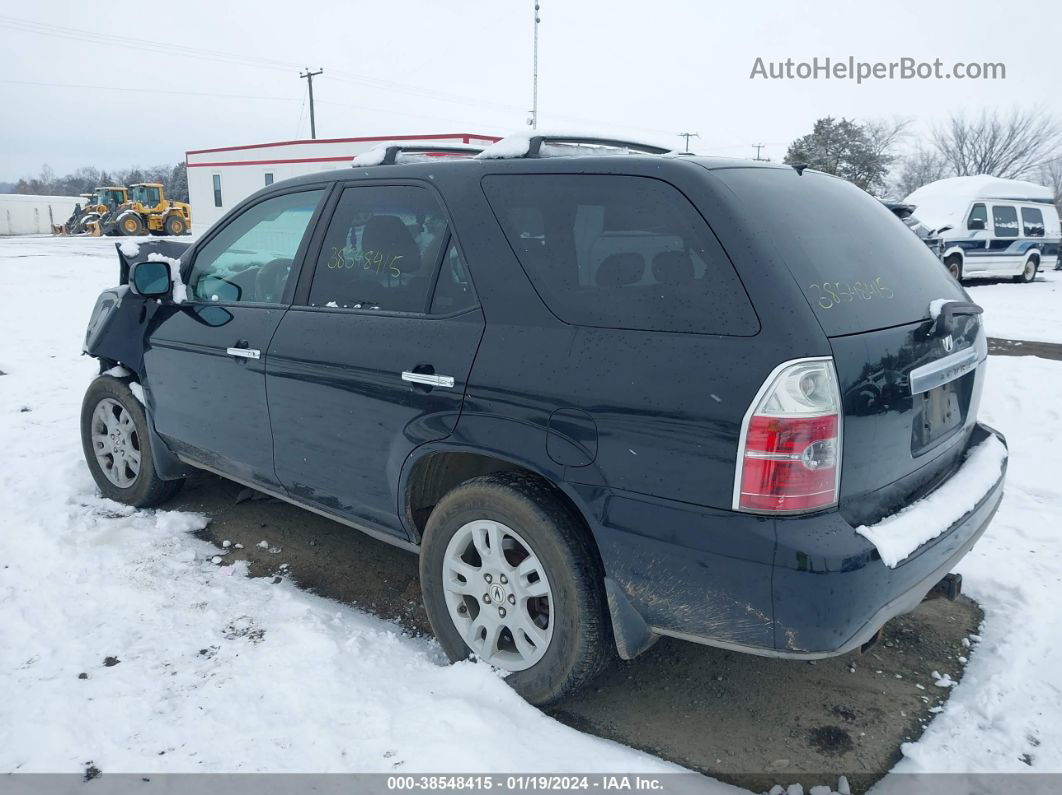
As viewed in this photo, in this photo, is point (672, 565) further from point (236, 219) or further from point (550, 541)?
point (236, 219)

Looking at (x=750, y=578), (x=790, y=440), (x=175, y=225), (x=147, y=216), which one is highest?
(x=147, y=216)

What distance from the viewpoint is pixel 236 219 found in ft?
12.7

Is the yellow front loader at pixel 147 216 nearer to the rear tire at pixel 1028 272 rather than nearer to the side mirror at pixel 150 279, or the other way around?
the rear tire at pixel 1028 272

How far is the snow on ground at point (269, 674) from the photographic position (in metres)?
2.46

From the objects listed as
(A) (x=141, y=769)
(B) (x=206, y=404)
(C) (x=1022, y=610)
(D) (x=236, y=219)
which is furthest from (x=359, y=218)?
(C) (x=1022, y=610)

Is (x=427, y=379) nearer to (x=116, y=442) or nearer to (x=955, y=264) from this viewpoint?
(x=116, y=442)

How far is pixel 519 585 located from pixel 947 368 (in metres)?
1.61

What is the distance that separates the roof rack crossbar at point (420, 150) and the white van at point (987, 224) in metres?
16.6

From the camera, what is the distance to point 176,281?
13.4ft

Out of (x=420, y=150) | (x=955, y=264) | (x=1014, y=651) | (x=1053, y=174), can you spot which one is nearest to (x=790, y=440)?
(x=1014, y=651)

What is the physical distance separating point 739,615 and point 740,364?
2.33 feet

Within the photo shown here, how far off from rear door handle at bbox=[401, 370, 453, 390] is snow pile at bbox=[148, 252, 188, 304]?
1.81 m

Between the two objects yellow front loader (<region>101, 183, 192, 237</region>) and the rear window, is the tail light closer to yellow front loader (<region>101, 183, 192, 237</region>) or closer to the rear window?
the rear window

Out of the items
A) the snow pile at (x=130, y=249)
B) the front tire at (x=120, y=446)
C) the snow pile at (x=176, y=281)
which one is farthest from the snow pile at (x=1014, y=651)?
the snow pile at (x=130, y=249)
